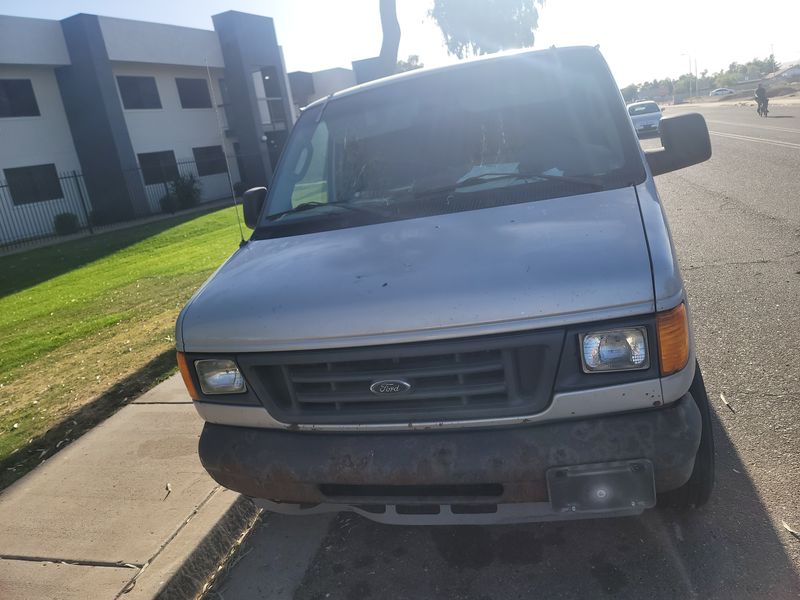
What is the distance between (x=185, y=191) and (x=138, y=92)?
502cm

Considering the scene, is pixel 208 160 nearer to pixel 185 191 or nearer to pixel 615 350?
pixel 185 191

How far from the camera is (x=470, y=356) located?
2.25 metres

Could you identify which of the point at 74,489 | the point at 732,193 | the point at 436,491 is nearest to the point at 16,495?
the point at 74,489

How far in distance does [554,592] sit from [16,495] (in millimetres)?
3168

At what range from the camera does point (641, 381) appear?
2.18 meters

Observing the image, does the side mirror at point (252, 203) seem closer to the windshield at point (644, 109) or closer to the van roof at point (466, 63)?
the van roof at point (466, 63)

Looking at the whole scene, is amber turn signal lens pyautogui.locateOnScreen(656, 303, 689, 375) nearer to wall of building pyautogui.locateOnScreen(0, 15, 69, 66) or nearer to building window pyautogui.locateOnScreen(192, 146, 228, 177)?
wall of building pyautogui.locateOnScreen(0, 15, 69, 66)

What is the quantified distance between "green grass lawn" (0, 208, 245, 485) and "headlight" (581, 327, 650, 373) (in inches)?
150

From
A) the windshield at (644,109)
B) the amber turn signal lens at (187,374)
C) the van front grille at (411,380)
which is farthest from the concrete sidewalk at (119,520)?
the windshield at (644,109)

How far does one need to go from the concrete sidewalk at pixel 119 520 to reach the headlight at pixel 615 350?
2.07 meters

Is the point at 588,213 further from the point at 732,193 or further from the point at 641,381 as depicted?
the point at 732,193

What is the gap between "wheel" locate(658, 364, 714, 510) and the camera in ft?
8.32

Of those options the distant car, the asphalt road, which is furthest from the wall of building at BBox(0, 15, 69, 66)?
the asphalt road

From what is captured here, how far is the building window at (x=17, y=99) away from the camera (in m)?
22.8
